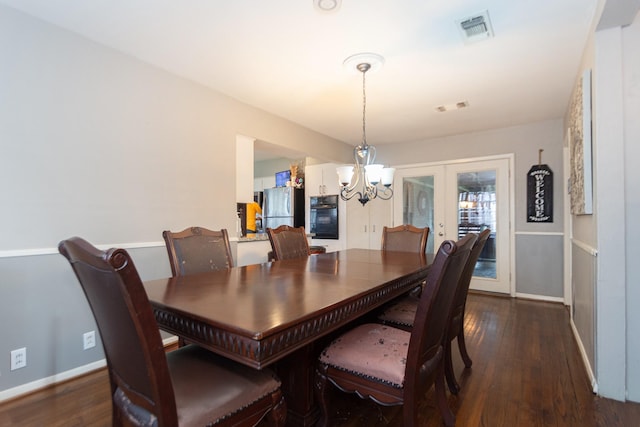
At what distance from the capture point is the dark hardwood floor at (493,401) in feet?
5.41

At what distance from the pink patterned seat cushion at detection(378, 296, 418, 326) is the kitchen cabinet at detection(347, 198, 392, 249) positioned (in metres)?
3.09

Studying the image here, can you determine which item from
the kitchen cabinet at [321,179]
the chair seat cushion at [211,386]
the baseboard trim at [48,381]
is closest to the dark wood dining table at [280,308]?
the chair seat cushion at [211,386]

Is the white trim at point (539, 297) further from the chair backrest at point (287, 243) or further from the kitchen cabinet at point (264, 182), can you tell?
the kitchen cabinet at point (264, 182)

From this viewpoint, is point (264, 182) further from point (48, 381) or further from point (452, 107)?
point (48, 381)

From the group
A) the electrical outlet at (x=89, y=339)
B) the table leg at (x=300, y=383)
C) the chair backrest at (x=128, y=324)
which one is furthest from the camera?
the electrical outlet at (x=89, y=339)

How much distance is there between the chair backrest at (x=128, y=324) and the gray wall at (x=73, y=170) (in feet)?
4.82

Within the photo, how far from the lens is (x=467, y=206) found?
15.2ft

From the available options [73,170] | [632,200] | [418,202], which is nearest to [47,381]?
[73,170]

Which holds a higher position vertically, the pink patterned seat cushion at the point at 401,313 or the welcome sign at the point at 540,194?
the welcome sign at the point at 540,194

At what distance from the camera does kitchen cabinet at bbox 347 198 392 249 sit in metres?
5.30

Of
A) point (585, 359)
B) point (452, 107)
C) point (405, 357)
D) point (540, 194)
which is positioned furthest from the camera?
point (540, 194)

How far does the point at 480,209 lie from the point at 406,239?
2034 mm

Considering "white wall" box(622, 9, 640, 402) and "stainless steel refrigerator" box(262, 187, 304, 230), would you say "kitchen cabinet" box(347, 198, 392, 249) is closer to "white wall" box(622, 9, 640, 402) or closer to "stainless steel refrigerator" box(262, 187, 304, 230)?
"stainless steel refrigerator" box(262, 187, 304, 230)

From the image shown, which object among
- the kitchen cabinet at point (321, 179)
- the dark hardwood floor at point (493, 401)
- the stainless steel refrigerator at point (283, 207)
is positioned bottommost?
the dark hardwood floor at point (493, 401)
